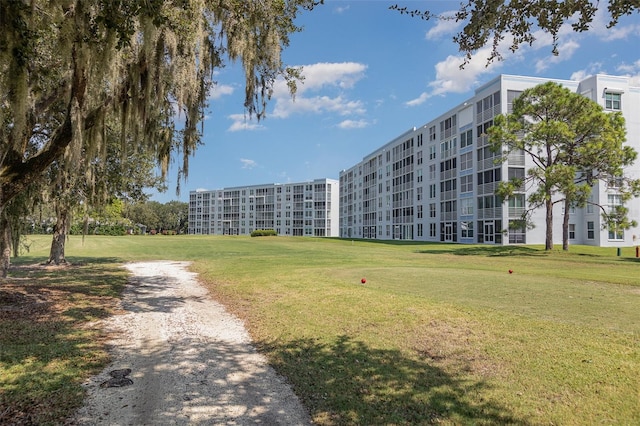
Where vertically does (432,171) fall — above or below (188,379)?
above

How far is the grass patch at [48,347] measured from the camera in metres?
4.42

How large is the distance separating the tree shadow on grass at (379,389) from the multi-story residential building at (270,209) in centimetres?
12017

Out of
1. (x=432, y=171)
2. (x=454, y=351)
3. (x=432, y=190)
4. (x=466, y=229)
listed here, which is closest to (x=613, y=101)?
(x=466, y=229)

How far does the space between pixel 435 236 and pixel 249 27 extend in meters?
51.8

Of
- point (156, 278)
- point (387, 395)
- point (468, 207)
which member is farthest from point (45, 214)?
point (468, 207)

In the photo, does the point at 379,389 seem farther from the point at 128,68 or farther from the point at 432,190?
the point at 432,190

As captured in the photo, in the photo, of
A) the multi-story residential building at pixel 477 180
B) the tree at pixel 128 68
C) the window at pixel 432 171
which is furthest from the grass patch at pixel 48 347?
the window at pixel 432 171

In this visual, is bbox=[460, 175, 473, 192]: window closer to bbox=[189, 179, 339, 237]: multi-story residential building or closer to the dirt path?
the dirt path

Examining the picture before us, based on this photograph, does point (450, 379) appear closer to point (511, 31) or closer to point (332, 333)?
point (332, 333)

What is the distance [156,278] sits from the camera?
1625 cm

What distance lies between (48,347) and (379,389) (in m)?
5.45

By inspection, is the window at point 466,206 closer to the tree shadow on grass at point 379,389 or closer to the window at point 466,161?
the window at point 466,161

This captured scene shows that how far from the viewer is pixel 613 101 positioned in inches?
1683

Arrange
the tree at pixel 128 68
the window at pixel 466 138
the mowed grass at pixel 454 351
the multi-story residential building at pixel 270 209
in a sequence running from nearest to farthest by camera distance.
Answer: the mowed grass at pixel 454 351 < the tree at pixel 128 68 < the window at pixel 466 138 < the multi-story residential building at pixel 270 209
